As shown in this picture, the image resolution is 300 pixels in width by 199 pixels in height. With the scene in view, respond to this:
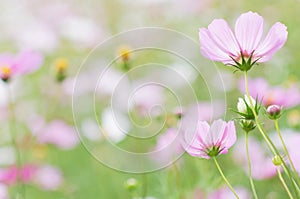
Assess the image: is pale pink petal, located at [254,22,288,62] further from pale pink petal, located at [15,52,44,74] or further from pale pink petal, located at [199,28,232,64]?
pale pink petal, located at [15,52,44,74]

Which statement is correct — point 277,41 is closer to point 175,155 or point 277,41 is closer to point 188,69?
point 175,155

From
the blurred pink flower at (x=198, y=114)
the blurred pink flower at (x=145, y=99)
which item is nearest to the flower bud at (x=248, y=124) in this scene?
the blurred pink flower at (x=198, y=114)

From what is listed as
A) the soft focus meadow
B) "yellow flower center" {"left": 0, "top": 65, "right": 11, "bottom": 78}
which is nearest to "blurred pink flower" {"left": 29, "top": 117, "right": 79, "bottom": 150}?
the soft focus meadow

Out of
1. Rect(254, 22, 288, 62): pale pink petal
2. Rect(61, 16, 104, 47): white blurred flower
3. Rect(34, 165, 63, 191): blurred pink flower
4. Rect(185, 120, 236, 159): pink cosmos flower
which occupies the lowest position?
Rect(185, 120, 236, 159): pink cosmos flower

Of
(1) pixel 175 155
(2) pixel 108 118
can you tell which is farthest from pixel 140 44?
(1) pixel 175 155

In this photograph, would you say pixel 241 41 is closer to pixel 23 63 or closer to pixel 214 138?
pixel 214 138

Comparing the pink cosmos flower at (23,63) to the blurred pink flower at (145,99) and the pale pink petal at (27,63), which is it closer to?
the pale pink petal at (27,63)

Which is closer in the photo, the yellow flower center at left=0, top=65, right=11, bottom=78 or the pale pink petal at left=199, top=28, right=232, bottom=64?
the pale pink petal at left=199, top=28, right=232, bottom=64
